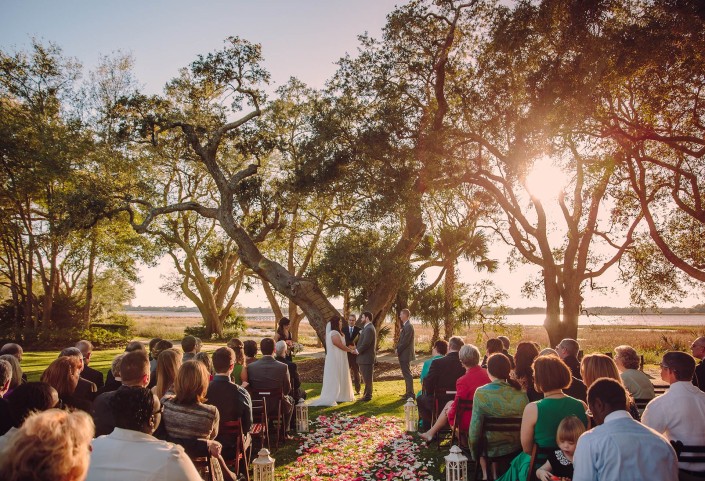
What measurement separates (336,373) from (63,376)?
300 inches

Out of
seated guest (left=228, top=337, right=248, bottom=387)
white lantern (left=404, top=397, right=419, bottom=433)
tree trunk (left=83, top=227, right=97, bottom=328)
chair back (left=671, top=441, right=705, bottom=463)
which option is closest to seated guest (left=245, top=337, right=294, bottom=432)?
seated guest (left=228, top=337, right=248, bottom=387)

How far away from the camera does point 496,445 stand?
542cm

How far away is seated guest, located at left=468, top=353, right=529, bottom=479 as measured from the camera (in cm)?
534

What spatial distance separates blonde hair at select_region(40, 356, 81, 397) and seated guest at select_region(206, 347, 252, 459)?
53.8 inches

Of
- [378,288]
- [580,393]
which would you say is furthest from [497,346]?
[378,288]

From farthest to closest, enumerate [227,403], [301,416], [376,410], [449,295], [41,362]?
[449,295] < [41,362] < [376,410] < [301,416] < [227,403]

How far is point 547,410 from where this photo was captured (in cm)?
439

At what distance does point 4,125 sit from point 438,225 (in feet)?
68.7

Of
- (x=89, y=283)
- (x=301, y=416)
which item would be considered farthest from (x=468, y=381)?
(x=89, y=283)

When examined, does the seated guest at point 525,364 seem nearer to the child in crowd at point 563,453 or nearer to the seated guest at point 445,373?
the seated guest at point 445,373

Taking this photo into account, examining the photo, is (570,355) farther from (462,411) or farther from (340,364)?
(340,364)

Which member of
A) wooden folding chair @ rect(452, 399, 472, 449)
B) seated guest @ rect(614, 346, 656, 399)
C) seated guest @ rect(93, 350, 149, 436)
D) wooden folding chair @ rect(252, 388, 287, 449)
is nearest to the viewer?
seated guest @ rect(93, 350, 149, 436)

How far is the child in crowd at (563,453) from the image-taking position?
388 cm

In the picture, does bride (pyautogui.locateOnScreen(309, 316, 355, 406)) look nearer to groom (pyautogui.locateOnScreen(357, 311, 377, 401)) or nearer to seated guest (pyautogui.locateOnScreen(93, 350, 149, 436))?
groom (pyautogui.locateOnScreen(357, 311, 377, 401))
